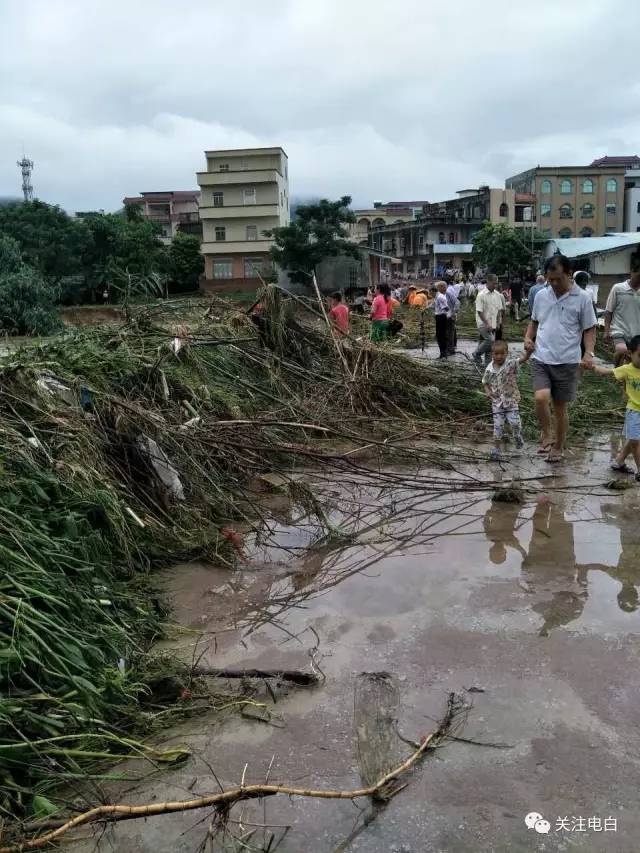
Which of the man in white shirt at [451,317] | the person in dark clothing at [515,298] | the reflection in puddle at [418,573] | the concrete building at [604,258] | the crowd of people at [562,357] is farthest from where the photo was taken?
the concrete building at [604,258]

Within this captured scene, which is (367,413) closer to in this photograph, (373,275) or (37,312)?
(37,312)

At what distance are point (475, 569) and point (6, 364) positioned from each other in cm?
370

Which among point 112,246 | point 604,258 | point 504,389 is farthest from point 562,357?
point 112,246

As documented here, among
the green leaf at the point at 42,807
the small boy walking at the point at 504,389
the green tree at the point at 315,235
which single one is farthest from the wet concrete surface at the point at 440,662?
the green tree at the point at 315,235

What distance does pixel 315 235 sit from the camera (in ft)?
129

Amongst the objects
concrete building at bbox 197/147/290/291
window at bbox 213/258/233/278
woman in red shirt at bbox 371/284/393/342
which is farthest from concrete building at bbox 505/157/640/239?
woman in red shirt at bbox 371/284/393/342

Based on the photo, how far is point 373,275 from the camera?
43.2 m

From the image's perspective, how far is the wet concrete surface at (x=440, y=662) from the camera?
7.14 feet

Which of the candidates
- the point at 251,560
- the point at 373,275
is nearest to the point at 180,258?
the point at 373,275

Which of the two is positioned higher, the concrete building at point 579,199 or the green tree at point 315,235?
the concrete building at point 579,199

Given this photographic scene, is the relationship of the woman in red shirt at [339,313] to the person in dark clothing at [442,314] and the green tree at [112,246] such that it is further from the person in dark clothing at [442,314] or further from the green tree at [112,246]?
the green tree at [112,246]

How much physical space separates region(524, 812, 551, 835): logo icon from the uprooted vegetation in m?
1.36

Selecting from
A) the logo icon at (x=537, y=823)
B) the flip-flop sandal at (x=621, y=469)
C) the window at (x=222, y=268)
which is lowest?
the logo icon at (x=537, y=823)

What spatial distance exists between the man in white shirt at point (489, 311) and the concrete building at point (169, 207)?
67240 mm
